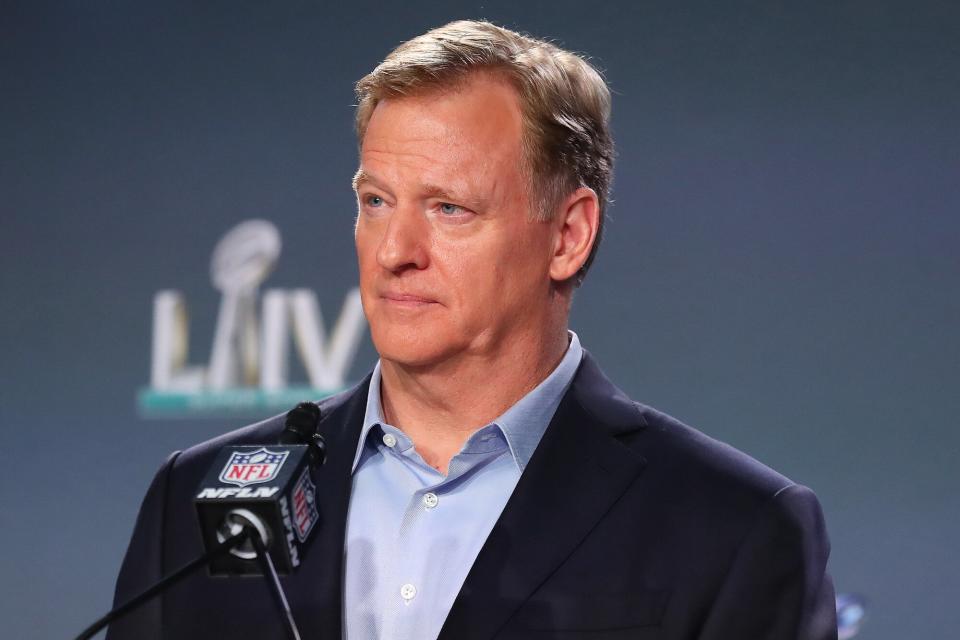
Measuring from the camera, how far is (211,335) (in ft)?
11.3

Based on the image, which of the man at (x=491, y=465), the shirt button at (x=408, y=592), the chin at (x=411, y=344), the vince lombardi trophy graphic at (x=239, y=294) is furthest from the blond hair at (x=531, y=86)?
the vince lombardi trophy graphic at (x=239, y=294)

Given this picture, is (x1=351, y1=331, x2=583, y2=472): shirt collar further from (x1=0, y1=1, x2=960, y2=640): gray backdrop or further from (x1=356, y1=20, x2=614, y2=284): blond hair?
(x1=0, y1=1, x2=960, y2=640): gray backdrop

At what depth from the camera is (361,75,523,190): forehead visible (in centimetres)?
161

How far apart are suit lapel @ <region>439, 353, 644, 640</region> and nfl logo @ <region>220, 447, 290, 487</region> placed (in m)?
0.37

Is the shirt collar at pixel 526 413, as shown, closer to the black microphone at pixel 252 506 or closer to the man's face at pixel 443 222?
the man's face at pixel 443 222

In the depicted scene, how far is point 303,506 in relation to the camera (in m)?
1.32

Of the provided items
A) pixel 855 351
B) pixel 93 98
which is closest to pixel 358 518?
pixel 855 351

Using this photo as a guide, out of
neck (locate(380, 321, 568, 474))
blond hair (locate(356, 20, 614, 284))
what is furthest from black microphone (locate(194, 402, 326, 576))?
blond hair (locate(356, 20, 614, 284))

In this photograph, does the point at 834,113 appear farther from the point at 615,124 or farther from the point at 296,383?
the point at 296,383

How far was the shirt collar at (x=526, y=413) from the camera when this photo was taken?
1.66 metres

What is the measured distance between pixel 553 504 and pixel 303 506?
406 millimetres

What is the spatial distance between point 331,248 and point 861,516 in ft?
5.52

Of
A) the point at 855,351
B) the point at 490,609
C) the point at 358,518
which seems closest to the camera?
the point at 490,609

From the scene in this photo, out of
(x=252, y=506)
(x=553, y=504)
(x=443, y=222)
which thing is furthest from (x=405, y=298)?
(x=252, y=506)
